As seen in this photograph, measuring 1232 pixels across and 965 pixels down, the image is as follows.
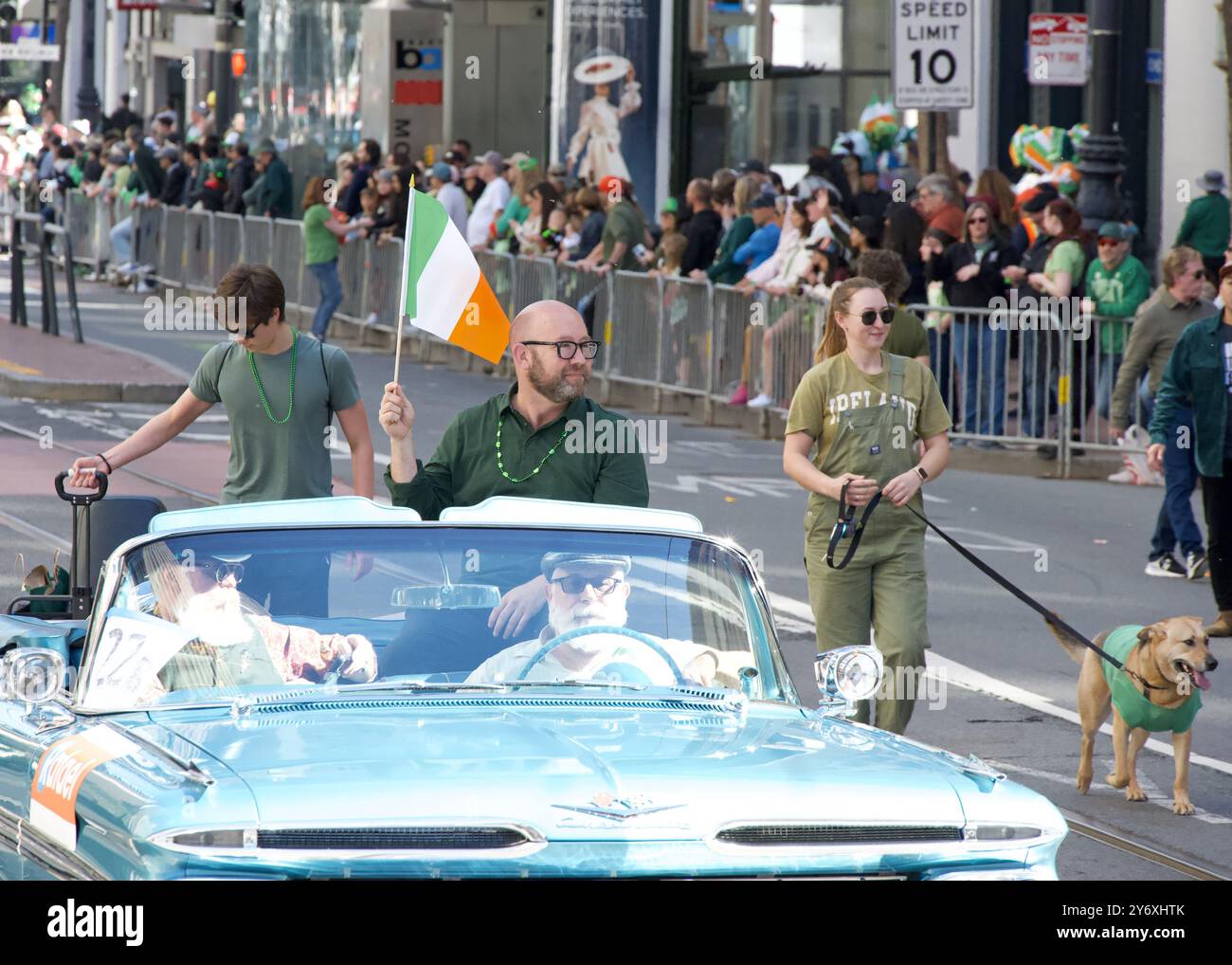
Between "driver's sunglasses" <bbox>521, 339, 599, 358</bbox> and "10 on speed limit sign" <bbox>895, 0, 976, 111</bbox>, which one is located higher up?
"10 on speed limit sign" <bbox>895, 0, 976, 111</bbox>

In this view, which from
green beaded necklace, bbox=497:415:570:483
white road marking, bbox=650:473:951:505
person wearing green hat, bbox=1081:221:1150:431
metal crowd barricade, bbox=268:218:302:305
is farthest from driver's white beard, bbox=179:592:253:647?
metal crowd barricade, bbox=268:218:302:305

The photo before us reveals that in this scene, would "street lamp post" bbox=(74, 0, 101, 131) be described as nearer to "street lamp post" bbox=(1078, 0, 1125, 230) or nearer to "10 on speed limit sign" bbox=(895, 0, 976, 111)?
"street lamp post" bbox=(1078, 0, 1125, 230)

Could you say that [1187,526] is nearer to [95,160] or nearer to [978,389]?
[978,389]

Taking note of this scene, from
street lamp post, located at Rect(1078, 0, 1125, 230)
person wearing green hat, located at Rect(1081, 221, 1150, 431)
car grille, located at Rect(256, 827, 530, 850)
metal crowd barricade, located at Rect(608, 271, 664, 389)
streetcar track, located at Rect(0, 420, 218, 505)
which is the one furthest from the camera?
metal crowd barricade, located at Rect(608, 271, 664, 389)

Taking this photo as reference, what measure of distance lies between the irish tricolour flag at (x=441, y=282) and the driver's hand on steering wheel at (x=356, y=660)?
6.83ft

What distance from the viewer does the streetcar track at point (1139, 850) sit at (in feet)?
23.5

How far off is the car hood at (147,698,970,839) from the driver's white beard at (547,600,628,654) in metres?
0.29

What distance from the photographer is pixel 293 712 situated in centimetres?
475

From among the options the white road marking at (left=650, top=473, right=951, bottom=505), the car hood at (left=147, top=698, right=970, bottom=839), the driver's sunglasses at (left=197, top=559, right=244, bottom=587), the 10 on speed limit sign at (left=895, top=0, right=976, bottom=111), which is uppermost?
the 10 on speed limit sign at (left=895, top=0, right=976, bottom=111)

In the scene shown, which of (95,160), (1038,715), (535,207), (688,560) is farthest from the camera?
(95,160)

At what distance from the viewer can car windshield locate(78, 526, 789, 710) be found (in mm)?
5016

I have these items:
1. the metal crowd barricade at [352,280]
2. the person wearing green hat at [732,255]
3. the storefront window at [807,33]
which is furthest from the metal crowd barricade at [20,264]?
the storefront window at [807,33]

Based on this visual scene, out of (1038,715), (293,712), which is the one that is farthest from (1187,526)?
(293,712)

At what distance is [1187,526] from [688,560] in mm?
8154
